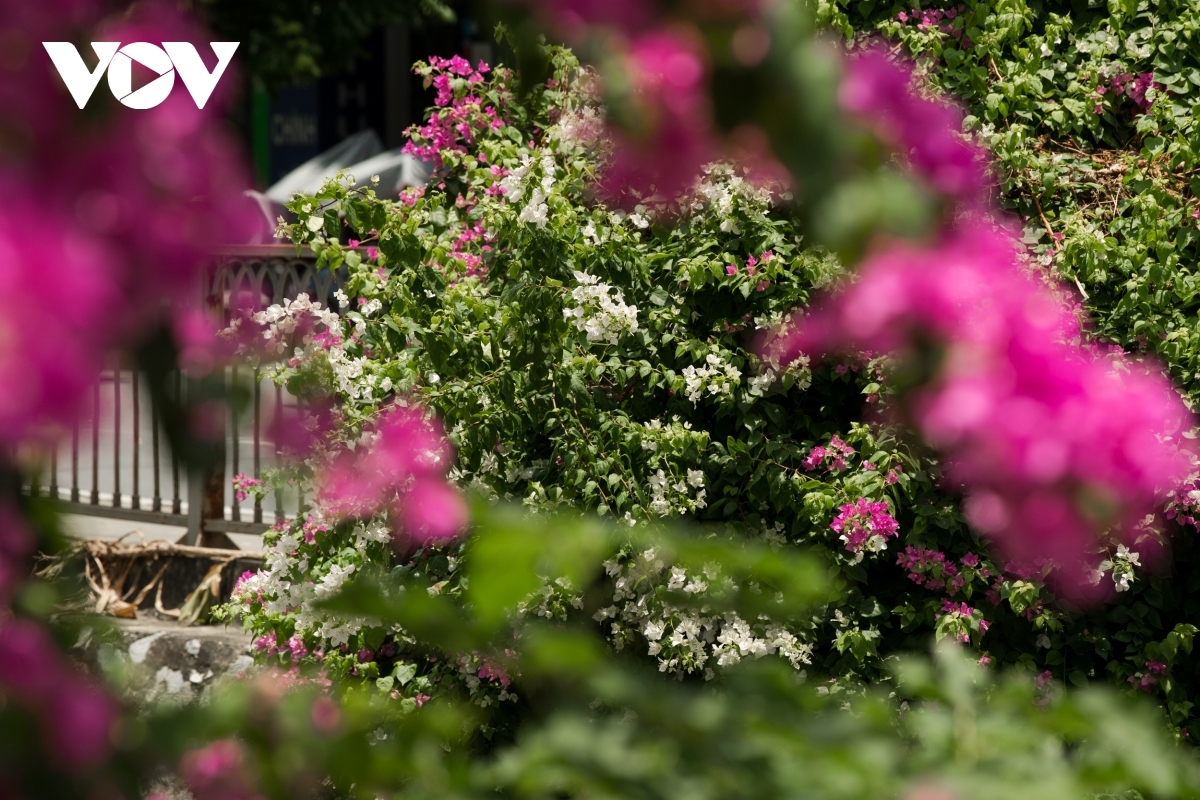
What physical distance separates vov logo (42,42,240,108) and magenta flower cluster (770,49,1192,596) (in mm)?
459

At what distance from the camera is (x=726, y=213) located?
3.10m

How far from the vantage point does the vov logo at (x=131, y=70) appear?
81 cm

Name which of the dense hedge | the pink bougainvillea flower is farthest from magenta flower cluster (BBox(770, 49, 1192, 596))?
the dense hedge

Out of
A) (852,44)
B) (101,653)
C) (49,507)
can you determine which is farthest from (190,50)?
(852,44)

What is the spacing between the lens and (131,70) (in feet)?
3.16

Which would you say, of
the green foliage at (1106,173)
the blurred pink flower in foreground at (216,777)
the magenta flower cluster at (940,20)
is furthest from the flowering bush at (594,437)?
the blurred pink flower in foreground at (216,777)

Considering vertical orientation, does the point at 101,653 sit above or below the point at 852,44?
below

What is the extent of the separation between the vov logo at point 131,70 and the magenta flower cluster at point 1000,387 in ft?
1.51

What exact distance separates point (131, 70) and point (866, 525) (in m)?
2.15

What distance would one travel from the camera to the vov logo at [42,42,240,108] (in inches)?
32.0

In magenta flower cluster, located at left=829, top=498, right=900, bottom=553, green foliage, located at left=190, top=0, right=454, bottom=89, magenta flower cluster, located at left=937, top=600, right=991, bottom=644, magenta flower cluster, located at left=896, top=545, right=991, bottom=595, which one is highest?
green foliage, located at left=190, top=0, right=454, bottom=89

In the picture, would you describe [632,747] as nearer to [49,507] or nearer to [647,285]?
[49,507]

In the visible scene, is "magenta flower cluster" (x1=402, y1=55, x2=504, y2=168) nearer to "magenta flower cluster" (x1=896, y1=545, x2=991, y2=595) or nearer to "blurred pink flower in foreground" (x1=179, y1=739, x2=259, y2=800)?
"magenta flower cluster" (x1=896, y1=545, x2=991, y2=595)

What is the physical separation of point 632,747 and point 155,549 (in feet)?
14.0
